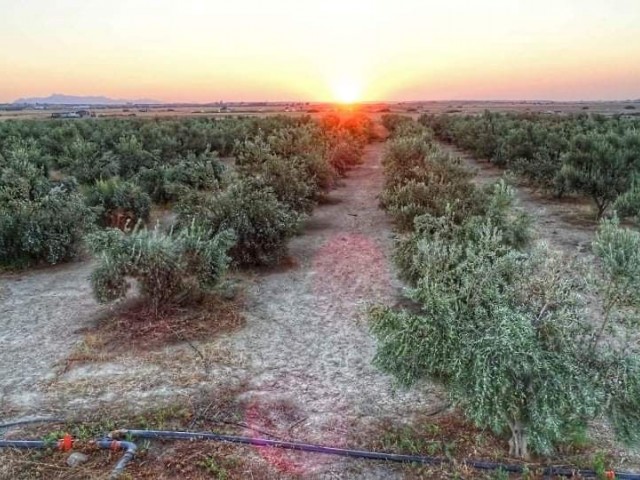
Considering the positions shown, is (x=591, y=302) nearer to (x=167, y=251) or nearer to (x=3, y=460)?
(x=167, y=251)

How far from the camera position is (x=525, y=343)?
453 cm

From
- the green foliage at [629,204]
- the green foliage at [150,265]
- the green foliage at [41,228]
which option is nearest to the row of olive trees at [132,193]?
the green foliage at [41,228]

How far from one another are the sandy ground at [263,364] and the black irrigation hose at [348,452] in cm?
13

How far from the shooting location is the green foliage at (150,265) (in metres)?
8.30

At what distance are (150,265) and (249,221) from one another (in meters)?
3.53

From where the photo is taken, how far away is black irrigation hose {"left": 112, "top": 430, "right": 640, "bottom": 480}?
4887 mm

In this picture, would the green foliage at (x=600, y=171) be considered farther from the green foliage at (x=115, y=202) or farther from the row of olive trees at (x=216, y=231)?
the green foliage at (x=115, y=202)

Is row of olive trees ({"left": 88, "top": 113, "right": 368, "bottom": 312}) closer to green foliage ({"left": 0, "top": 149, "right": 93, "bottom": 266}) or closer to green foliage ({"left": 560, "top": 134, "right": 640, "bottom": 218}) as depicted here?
green foliage ({"left": 0, "top": 149, "right": 93, "bottom": 266})

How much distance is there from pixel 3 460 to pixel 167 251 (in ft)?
12.4

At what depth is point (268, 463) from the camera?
514 centimetres

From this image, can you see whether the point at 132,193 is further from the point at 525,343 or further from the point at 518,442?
the point at 525,343

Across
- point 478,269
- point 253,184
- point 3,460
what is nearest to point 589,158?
point 253,184

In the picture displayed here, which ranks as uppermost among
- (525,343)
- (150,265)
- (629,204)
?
(525,343)

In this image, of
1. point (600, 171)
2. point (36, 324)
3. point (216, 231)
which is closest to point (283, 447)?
point (36, 324)
